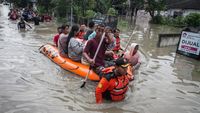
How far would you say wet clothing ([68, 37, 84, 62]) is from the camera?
8125mm

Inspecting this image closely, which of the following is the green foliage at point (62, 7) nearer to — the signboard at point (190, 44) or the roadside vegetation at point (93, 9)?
the roadside vegetation at point (93, 9)

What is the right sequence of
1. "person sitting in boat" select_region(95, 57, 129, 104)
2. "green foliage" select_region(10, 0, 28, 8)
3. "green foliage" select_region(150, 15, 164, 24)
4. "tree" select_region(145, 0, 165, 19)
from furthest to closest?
"green foliage" select_region(10, 0, 28, 8) < "green foliage" select_region(150, 15, 164, 24) < "tree" select_region(145, 0, 165, 19) < "person sitting in boat" select_region(95, 57, 129, 104)

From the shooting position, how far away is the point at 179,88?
7.57m

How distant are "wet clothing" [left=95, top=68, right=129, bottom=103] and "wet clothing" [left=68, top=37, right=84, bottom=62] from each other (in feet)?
8.28

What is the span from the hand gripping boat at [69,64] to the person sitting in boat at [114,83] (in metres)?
1.31

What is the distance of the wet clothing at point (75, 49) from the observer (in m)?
8.12

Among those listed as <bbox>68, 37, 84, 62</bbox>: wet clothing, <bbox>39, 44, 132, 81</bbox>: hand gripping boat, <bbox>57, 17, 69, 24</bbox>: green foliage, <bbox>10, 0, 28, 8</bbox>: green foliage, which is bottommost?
<bbox>39, 44, 132, 81</bbox>: hand gripping boat

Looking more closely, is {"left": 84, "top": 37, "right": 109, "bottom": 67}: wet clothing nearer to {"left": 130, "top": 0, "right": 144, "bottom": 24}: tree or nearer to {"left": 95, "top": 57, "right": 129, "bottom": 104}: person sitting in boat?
{"left": 95, "top": 57, "right": 129, "bottom": 104}: person sitting in boat

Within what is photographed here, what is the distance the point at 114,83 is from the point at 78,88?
1622 millimetres

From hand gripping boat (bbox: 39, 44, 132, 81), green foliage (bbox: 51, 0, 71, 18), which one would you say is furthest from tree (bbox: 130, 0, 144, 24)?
hand gripping boat (bbox: 39, 44, 132, 81)

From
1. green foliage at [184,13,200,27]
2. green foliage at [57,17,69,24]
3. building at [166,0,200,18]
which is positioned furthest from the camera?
building at [166,0,200,18]

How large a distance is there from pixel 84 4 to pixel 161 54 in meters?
12.2

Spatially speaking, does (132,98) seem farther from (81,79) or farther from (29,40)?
(29,40)

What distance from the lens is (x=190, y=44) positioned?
11711mm
